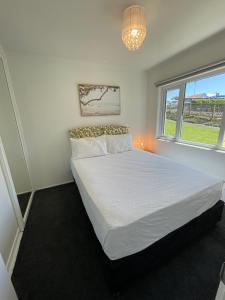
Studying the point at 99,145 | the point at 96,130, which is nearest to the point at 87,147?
the point at 99,145

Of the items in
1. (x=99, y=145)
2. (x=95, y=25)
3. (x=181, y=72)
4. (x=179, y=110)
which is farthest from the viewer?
(x=179, y=110)

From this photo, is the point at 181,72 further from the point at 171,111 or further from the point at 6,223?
the point at 6,223

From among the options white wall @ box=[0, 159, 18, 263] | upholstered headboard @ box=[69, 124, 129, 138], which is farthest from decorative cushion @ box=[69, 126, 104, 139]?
white wall @ box=[0, 159, 18, 263]

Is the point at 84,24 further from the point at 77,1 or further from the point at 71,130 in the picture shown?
the point at 71,130

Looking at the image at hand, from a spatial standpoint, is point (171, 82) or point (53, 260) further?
point (171, 82)

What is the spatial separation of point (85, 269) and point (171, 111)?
3.04m

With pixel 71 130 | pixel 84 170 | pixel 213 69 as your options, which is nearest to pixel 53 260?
pixel 84 170

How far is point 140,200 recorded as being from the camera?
4.09 feet

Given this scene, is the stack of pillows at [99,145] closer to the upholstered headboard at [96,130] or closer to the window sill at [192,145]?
the upholstered headboard at [96,130]

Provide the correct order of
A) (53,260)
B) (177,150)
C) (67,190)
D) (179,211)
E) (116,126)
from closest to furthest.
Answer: (179,211), (53,260), (67,190), (177,150), (116,126)

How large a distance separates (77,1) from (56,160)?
2290 mm

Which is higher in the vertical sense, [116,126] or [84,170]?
[116,126]

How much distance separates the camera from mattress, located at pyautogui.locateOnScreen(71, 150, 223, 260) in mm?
998

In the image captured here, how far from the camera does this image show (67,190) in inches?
102
